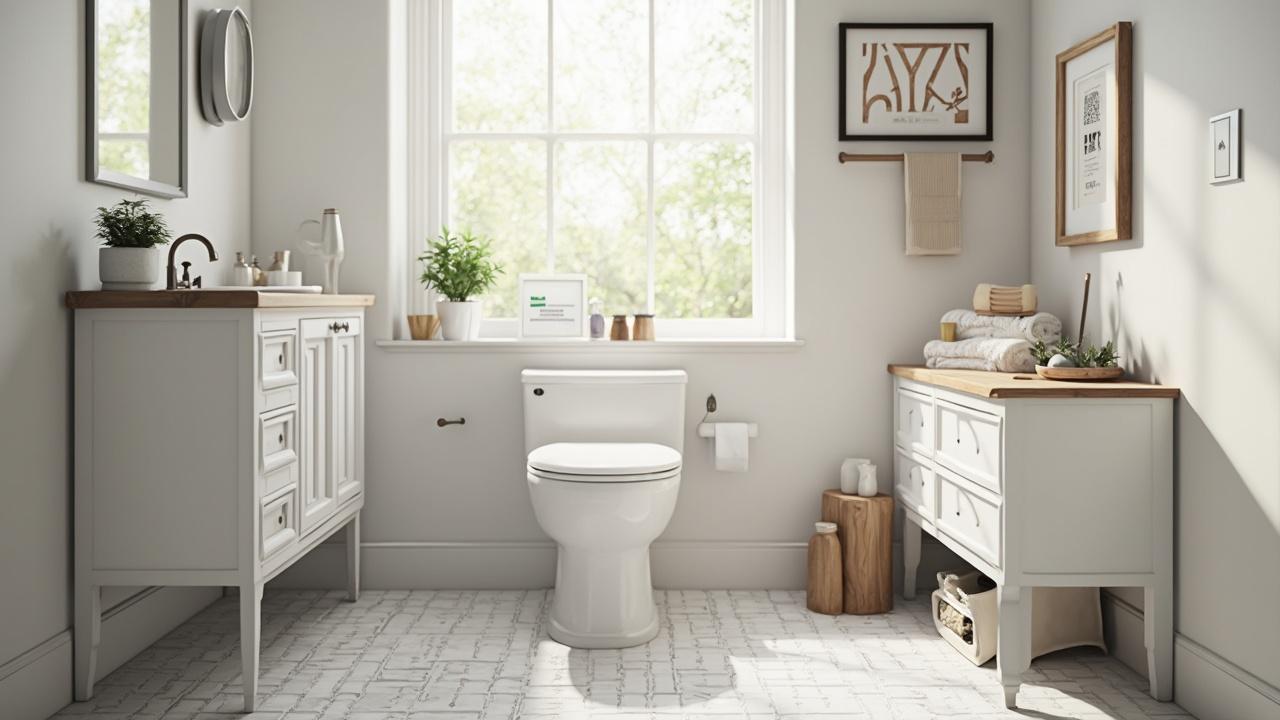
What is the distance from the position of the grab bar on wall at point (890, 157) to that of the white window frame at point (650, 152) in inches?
10.1

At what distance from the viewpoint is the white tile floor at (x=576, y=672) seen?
217 centimetres

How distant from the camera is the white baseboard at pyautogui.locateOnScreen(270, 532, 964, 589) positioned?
3.14 m

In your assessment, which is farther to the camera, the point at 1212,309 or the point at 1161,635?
the point at 1161,635

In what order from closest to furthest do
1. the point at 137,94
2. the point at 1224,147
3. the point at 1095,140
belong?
1. the point at 1224,147
2. the point at 137,94
3. the point at 1095,140

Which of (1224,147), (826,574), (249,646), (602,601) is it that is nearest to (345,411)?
(249,646)

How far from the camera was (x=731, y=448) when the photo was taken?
306cm

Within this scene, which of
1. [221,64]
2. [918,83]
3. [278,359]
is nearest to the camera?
[278,359]

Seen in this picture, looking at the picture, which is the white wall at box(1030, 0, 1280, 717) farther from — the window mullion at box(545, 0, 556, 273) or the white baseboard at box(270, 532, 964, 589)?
the window mullion at box(545, 0, 556, 273)

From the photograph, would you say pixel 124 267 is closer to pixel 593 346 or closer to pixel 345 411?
pixel 345 411

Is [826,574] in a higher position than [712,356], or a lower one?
lower

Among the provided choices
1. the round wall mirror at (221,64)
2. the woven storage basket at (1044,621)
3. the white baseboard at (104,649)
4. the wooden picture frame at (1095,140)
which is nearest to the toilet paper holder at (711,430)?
the woven storage basket at (1044,621)

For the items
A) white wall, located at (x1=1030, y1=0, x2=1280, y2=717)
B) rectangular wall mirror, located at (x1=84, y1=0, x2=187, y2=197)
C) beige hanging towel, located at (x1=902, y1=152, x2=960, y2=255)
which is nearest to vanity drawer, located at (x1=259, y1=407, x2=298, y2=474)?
rectangular wall mirror, located at (x1=84, y1=0, x2=187, y2=197)

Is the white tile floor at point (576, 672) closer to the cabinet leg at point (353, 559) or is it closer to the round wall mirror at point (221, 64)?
the cabinet leg at point (353, 559)

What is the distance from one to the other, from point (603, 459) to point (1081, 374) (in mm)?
1238
